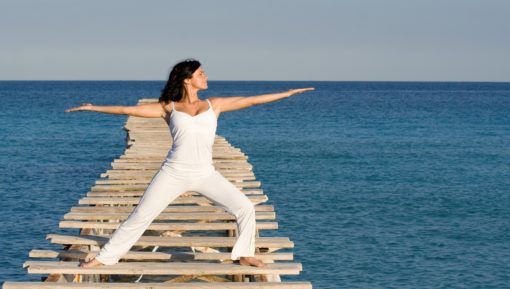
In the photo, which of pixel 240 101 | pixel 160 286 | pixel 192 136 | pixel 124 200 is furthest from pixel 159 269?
pixel 124 200

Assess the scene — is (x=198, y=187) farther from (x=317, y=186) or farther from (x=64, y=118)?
(x=64, y=118)

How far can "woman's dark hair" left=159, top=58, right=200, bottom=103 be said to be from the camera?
27.1ft

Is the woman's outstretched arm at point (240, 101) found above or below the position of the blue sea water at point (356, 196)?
above

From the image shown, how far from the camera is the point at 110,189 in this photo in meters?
14.9

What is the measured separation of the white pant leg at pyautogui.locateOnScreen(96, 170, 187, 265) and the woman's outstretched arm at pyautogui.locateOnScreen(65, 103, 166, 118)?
541mm

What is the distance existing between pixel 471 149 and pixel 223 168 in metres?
29.8

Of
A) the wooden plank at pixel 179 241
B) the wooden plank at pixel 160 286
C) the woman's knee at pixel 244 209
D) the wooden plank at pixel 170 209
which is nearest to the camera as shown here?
the wooden plank at pixel 160 286

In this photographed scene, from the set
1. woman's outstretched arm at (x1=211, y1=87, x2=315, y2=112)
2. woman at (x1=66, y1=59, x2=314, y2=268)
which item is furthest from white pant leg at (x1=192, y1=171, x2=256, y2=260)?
woman's outstretched arm at (x1=211, y1=87, x2=315, y2=112)

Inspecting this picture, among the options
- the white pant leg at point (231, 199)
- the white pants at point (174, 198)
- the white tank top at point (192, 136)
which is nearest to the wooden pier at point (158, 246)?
the white pants at point (174, 198)

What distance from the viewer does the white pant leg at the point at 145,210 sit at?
822 centimetres

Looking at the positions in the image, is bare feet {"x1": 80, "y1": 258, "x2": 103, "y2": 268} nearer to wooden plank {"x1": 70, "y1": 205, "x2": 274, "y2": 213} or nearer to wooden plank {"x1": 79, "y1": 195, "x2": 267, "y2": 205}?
wooden plank {"x1": 70, "y1": 205, "x2": 274, "y2": 213}

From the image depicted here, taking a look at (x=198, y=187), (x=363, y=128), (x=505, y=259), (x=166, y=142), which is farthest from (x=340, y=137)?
(x=198, y=187)

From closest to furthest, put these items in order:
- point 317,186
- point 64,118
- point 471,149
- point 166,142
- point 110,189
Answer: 1. point 110,189
2. point 166,142
3. point 317,186
4. point 471,149
5. point 64,118

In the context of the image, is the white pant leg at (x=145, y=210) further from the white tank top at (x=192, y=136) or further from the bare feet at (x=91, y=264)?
the white tank top at (x=192, y=136)
